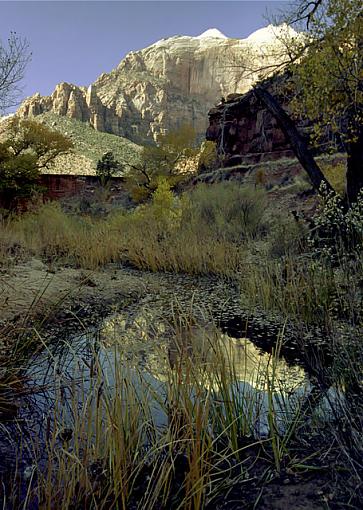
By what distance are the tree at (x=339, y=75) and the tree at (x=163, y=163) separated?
19.7 meters

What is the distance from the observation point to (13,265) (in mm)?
6562

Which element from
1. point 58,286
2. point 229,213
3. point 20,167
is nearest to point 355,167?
point 229,213

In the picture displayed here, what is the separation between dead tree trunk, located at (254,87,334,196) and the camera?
7673mm

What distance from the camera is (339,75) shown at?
655 centimetres

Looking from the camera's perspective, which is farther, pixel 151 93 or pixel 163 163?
pixel 151 93

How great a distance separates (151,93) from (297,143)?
103 metres

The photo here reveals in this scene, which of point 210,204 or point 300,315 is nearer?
point 300,315

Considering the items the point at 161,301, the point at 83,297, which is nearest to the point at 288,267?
the point at 161,301

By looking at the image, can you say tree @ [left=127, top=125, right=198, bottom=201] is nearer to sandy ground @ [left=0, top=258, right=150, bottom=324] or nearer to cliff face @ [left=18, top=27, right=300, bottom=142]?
sandy ground @ [left=0, top=258, right=150, bottom=324]

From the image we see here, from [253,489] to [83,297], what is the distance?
423 cm

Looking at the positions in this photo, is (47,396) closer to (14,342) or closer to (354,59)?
(14,342)

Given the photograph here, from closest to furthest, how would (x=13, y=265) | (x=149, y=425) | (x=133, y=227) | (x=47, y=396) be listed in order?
(x=149, y=425) < (x=47, y=396) < (x=13, y=265) < (x=133, y=227)

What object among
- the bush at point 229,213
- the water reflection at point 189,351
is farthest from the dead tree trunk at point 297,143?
the water reflection at point 189,351

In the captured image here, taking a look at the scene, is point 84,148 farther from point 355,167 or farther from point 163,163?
point 355,167
